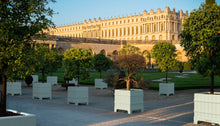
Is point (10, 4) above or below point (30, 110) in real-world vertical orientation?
above

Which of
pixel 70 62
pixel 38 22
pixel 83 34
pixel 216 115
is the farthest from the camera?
pixel 83 34

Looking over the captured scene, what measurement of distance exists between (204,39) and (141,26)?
9901 cm

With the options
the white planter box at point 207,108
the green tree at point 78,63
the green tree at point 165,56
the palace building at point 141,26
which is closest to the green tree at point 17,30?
the white planter box at point 207,108

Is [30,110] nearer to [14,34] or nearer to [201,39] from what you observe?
[14,34]

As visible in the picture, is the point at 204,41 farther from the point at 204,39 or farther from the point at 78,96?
the point at 78,96

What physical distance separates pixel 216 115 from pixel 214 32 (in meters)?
3.14

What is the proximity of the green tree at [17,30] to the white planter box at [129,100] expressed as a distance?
4766mm

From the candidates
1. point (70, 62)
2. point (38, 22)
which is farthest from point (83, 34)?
point (38, 22)

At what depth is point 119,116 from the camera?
1084cm

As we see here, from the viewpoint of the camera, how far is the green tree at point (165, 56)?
21684 mm

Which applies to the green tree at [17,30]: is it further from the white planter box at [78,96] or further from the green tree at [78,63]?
the green tree at [78,63]

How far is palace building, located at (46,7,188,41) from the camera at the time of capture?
338 ft

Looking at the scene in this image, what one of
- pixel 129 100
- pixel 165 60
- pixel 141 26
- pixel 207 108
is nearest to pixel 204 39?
pixel 207 108

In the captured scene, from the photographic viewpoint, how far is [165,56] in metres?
22.0
